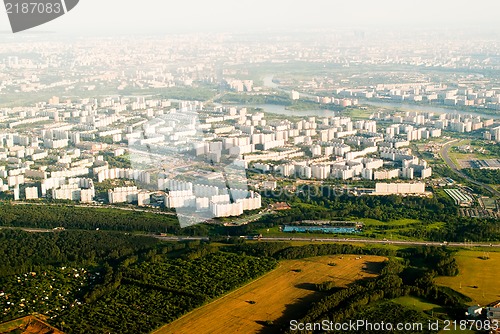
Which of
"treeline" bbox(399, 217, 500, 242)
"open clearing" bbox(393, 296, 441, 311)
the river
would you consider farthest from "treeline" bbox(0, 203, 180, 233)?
the river

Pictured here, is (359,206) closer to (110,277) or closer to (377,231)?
(377,231)

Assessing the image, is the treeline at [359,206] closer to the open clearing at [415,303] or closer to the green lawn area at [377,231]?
the green lawn area at [377,231]

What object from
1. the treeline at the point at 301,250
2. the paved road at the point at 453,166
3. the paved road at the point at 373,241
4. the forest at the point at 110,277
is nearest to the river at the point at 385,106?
the paved road at the point at 453,166

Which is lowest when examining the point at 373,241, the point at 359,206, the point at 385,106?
the point at 373,241

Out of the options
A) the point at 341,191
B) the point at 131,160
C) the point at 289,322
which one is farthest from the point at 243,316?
the point at 131,160

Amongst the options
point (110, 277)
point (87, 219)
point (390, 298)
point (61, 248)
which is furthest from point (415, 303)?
point (87, 219)

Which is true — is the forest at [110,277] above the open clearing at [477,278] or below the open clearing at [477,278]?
above
